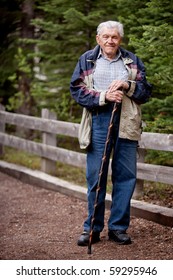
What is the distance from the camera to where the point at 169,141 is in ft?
23.8

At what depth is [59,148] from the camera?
9938mm

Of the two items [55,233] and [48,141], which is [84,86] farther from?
[48,141]

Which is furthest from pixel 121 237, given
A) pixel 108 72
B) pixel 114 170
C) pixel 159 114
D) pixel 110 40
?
pixel 159 114

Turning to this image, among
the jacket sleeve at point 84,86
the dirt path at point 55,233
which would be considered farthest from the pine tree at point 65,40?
the jacket sleeve at point 84,86

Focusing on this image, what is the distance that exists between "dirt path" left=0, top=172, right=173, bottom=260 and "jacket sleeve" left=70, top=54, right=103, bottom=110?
4.59ft

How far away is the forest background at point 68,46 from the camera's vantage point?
7172 millimetres

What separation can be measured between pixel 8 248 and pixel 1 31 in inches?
297

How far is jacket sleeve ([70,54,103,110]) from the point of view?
19.6 feet

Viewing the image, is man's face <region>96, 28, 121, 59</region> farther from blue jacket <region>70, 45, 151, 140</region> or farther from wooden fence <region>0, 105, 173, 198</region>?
wooden fence <region>0, 105, 173, 198</region>

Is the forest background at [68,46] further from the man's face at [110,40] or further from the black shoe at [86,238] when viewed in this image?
the black shoe at [86,238]
